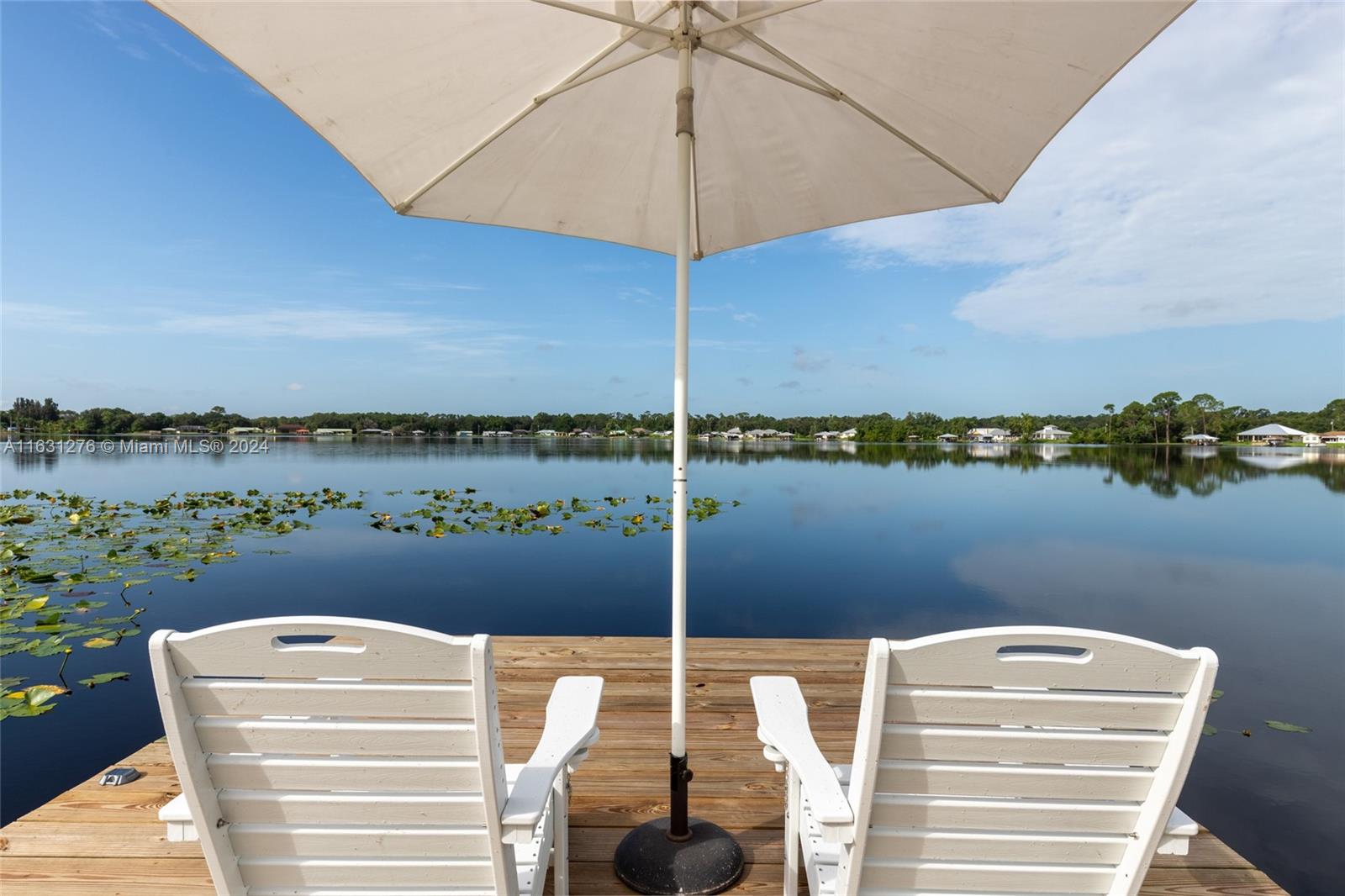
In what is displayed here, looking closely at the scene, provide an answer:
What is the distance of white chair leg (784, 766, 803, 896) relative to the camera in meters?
1.31

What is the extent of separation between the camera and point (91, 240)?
11961 millimetres

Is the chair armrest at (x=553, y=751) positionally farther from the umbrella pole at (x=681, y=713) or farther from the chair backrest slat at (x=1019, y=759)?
the chair backrest slat at (x=1019, y=759)

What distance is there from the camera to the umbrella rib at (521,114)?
58.1 inches

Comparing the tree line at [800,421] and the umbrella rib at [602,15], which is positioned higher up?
the umbrella rib at [602,15]

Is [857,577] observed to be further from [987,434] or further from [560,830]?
[987,434]

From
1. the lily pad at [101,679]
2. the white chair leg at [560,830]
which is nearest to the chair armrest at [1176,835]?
the white chair leg at [560,830]

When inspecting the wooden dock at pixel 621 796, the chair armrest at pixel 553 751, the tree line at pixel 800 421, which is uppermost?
the tree line at pixel 800 421

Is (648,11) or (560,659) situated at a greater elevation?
(648,11)

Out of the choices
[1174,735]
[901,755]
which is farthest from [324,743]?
[1174,735]

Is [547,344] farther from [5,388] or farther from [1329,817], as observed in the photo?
[1329,817]

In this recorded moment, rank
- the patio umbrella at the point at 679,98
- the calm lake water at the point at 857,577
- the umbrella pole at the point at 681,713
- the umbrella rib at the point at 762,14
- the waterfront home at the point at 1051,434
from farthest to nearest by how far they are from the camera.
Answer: the waterfront home at the point at 1051,434 < the calm lake water at the point at 857,577 < the umbrella pole at the point at 681,713 < the patio umbrella at the point at 679,98 < the umbrella rib at the point at 762,14

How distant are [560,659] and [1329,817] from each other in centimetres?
376

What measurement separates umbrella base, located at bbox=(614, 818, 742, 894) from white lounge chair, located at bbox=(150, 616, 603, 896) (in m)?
0.64

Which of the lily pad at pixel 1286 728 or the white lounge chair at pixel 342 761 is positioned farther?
the lily pad at pixel 1286 728
